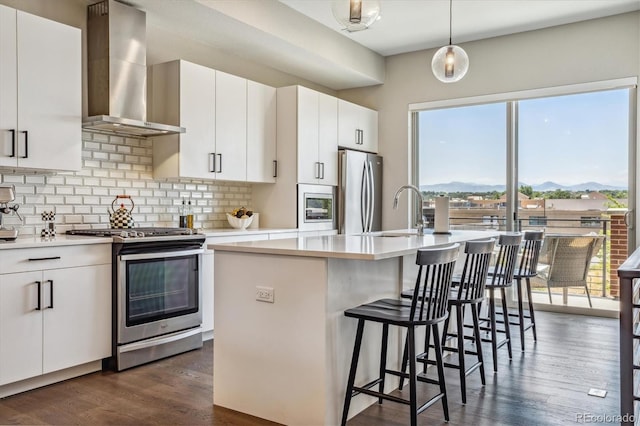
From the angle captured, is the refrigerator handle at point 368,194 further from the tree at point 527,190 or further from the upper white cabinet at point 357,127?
the tree at point 527,190

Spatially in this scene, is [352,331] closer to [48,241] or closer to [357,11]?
[357,11]

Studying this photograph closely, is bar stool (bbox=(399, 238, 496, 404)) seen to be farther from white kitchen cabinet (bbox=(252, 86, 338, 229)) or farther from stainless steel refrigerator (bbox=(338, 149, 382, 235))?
stainless steel refrigerator (bbox=(338, 149, 382, 235))

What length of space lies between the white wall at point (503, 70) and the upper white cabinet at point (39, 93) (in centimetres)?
392

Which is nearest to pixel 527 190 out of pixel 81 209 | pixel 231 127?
pixel 231 127

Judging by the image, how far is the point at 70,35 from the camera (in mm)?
3541

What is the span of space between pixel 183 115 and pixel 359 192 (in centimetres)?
248

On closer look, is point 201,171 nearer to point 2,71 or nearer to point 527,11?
point 2,71

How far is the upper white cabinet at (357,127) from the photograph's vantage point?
596 cm

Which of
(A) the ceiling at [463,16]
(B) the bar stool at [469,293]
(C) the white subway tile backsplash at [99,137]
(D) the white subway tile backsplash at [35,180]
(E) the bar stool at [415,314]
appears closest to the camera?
(E) the bar stool at [415,314]

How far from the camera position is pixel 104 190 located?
411cm

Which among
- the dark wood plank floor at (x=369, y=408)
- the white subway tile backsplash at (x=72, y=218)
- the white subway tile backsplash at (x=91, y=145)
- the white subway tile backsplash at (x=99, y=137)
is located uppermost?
the white subway tile backsplash at (x=99, y=137)

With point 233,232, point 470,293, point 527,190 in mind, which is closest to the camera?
point 470,293

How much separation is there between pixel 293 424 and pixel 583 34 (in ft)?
16.0

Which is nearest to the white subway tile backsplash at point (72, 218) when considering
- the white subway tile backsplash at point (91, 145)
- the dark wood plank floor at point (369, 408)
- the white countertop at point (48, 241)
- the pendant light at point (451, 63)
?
the white countertop at point (48, 241)
